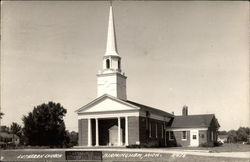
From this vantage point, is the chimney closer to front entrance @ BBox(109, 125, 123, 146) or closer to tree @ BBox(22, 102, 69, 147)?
front entrance @ BBox(109, 125, 123, 146)

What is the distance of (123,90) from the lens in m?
49.3

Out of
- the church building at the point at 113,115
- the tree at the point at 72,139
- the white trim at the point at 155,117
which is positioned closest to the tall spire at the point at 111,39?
the church building at the point at 113,115

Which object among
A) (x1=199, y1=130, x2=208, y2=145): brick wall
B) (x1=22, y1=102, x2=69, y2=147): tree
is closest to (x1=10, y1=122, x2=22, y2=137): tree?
(x1=22, y1=102, x2=69, y2=147): tree

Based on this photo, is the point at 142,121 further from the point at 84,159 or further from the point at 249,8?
the point at 249,8

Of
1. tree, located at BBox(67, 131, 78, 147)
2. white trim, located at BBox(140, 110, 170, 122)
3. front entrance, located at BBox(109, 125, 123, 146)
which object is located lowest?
tree, located at BBox(67, 131, 78, 147)

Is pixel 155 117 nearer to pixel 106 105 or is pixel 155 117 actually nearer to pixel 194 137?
pixel 194 137

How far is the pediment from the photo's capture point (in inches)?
1778

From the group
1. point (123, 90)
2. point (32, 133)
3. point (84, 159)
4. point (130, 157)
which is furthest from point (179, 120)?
point (84, 159)

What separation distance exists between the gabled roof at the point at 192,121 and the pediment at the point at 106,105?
14.6 metres

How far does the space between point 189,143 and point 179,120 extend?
496 cm

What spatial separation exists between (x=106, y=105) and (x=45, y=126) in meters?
19.9

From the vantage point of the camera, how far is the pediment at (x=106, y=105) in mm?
45156

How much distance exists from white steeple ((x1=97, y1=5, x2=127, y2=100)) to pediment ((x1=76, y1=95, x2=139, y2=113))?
62.8 inches

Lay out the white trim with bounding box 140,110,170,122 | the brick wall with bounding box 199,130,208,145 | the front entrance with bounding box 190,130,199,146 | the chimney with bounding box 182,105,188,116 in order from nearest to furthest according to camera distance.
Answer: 1. the white trim with bounding box 140,110,170,122
2. the brick wall with bounding box 199,130,208,145
3. the front entrance with bounding box 190,130,199,146
4. the chimney with bounding box 182,105,188,116
